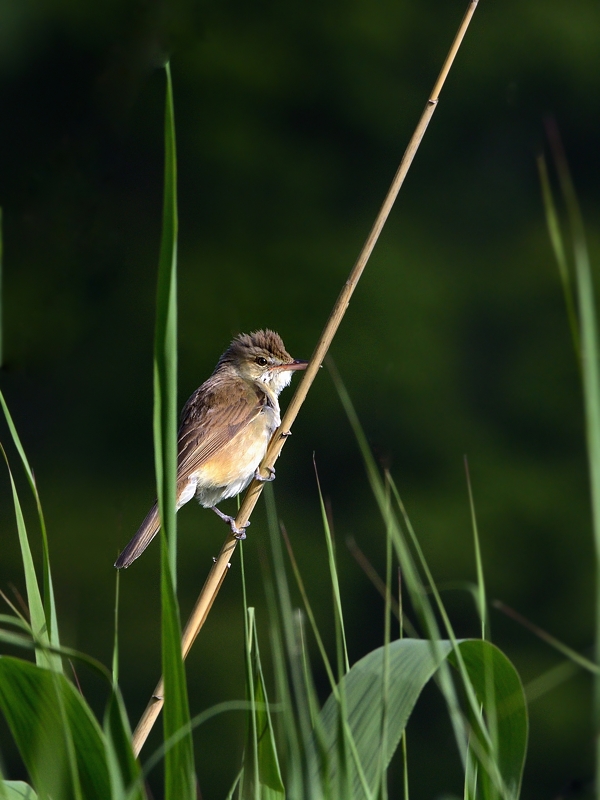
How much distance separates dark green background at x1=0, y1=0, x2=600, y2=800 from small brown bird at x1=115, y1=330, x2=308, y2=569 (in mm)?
6622

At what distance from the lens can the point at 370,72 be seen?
14.5m

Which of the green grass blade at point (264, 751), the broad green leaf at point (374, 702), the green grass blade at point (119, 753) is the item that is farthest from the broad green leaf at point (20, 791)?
the broad green leaf at point (374, 702)

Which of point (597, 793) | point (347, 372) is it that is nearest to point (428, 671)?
point (597, 793)

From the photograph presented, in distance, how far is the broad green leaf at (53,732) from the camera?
1406 mm

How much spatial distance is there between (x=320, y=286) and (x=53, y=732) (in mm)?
11761

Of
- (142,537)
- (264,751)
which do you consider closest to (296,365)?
(142,537)

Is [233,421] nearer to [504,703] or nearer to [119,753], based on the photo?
[504,703]

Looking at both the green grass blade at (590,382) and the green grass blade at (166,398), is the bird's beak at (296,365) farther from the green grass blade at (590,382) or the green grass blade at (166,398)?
the green grass blade at (590,382)

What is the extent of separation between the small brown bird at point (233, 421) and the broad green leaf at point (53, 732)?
2.45 metres

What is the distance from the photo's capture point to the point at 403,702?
153 cm

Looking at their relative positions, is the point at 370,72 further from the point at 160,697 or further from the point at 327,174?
the point at 160,697

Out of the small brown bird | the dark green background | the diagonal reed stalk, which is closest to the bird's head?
the small brown bird

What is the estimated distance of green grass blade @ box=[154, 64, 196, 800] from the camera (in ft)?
4.56

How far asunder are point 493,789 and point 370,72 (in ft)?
45.6
